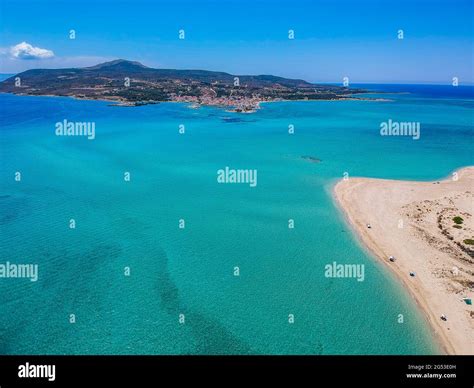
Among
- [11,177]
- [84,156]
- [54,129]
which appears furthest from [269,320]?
[54,129]

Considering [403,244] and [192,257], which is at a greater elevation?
[403,244]

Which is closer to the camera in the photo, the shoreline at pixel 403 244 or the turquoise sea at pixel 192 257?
the turquoise sea at pixel 192 257

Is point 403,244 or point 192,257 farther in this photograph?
point 403,244
